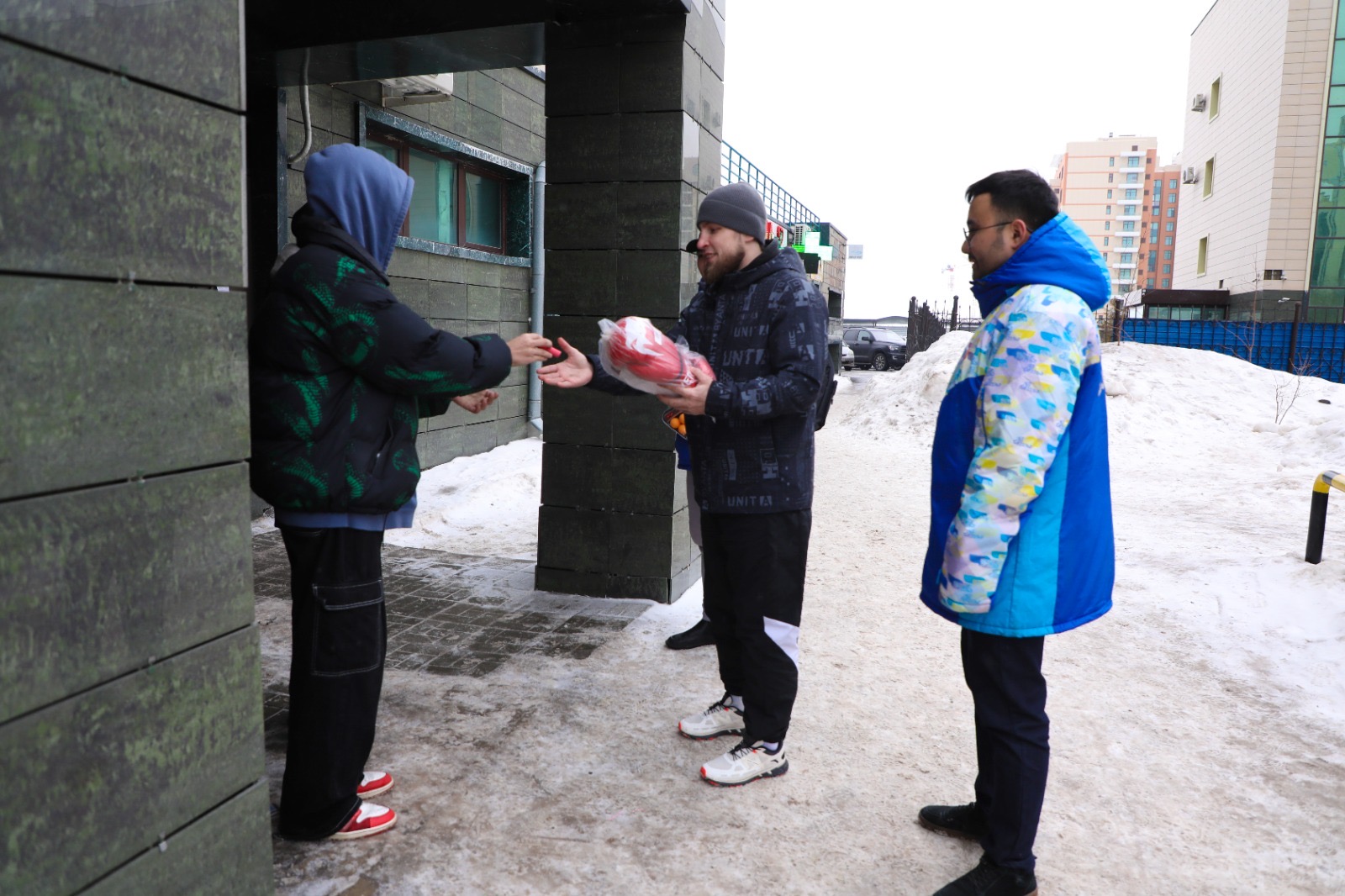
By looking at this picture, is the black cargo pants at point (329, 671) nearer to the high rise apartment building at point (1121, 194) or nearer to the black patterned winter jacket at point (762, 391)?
the black patterned winter jacket at point (762, 391)

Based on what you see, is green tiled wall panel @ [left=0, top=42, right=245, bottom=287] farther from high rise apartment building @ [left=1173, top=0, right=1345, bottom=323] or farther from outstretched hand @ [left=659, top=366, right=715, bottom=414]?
high rise apartment building @ [left=1173, top=0, right=1345, bottom=323]

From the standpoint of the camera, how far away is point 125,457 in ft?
5.82

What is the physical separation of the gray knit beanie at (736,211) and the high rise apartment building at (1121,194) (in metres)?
132

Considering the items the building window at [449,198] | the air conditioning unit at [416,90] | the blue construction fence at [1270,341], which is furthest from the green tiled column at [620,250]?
the blue construction fence at [1270,341]

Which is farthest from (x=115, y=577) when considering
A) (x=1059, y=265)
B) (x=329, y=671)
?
(x=1059, y=265)

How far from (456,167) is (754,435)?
7.80 meters

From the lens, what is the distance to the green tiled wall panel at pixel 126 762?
1631 millimetres

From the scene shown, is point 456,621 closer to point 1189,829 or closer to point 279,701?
point 279,701

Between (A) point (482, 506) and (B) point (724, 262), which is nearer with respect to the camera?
(B) point (724, 262)

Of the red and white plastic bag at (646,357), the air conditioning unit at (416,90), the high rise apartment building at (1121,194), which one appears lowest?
the red and white plastic bag at (646,357)

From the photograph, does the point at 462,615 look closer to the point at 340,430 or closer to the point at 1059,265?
the point at 340,430

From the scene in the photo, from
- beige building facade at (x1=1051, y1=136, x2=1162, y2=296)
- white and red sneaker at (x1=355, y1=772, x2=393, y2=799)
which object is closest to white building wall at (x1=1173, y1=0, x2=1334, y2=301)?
white and red sneaker at (x1=355, y1=772, x2=393, y2=799)

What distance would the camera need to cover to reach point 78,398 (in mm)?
1682

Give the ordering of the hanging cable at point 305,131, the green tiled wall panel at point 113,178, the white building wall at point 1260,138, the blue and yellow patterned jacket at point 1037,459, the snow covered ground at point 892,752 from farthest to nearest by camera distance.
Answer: the white building wall at point 1260,138 < the hanging cable at point 305,131 < the snow covered ground at point 892,752 < the blue and yellow patterned jacket at point 1037,459 < the green tiled wall panel at point 113,178
